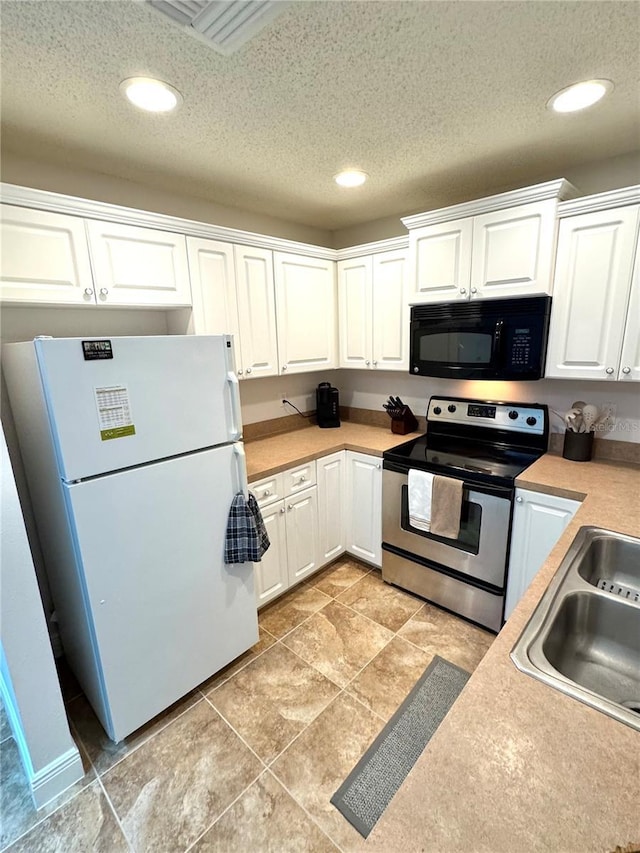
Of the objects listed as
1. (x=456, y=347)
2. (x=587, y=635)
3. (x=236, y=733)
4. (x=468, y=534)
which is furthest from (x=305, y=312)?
(x=236, y=733)

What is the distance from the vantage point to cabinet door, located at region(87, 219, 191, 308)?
170cm

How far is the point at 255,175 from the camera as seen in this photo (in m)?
2.03

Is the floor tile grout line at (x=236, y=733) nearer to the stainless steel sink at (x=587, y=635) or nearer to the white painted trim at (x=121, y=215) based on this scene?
the stainless steel sink at (x=587, y=635)

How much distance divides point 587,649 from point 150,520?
1.54 meters

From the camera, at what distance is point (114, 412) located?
142 cm

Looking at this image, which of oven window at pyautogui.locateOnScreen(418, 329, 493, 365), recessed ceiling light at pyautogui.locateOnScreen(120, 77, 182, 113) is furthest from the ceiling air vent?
oven window at pyautogui.locateOnScreen(418, 329, 493, 365)

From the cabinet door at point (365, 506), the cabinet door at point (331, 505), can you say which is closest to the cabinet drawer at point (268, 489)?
the cabinet door at point (331, 505)

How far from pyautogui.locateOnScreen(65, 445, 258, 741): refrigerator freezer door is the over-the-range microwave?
1351mm

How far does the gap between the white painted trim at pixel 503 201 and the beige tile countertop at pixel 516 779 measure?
198 centimetres

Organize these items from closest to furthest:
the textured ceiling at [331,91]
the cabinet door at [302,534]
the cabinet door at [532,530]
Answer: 1. the textured ceiling at [331,91]
2. the cabinet door at [532,530]
3. the cabinet door at [302,534]

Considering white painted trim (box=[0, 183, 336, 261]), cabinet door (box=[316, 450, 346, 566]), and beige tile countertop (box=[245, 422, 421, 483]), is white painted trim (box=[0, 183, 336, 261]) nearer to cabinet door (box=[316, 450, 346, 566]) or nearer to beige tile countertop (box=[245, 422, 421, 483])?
beige tile countertop (box=[245, 422, 421, 483])

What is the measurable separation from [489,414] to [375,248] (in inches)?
51.1

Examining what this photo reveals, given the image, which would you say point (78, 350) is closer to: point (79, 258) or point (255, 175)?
point (79, 258)

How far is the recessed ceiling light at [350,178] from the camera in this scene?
203 centimetres
